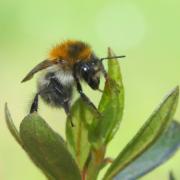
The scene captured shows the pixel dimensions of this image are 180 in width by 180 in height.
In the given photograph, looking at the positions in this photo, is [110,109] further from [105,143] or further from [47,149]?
[47,149]

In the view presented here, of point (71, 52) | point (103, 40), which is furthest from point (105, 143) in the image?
point (103, 40)

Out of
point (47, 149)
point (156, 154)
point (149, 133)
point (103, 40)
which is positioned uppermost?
point (47, 149)

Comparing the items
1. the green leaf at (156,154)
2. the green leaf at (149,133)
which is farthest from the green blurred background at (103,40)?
the green leaf at (149,133)

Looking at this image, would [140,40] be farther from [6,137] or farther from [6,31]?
[6,137]

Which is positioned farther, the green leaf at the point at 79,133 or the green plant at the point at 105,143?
the green leaf at the point at 79,133

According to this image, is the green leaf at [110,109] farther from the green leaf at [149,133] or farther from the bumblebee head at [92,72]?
the bumblebee head at [92,72]

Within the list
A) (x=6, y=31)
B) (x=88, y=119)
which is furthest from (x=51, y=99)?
(x=6, y=31)
